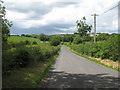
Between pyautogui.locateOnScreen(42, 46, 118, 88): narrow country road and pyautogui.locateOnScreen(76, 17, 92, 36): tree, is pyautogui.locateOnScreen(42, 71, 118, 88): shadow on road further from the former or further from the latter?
pyautogui.locateOnScreen(76, 17, 92, 36): tree

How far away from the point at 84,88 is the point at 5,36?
17.0ft

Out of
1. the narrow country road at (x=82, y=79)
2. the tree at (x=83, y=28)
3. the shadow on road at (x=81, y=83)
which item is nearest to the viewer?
the shadow on road at (x=81, y=83)

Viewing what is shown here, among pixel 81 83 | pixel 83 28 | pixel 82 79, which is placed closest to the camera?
pixel 81 83

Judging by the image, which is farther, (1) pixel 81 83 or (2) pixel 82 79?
(2) pixel 82 79

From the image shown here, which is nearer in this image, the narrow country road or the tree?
the narrow country road

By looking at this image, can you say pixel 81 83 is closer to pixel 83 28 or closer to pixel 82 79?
pixel 82 79

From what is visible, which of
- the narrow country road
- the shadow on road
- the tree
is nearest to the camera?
the shadow on road

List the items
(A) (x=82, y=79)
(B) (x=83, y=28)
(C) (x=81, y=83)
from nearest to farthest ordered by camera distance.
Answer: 1. (C) (x=81, y=83)
2. (A) (x=82, y=79)
3. (B) (x=83, y=28)

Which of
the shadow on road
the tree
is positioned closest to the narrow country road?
the shadow on road

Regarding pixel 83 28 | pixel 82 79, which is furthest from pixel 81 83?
pixel 83 28

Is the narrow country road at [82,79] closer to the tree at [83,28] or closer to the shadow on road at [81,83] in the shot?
the shadow on road at [81,83]

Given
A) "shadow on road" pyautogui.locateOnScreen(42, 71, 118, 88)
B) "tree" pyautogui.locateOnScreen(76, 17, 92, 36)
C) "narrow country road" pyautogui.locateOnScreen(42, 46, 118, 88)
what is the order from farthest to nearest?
"tree" pyautogui.locateOnScreen(76, 17, 92, 36)
"narrow country road" pyautogui.locateOnScreen(42, 46, 118, 88)
"shadow on road" pyautogui.locateOnScreen(42, 71, 118, 88)

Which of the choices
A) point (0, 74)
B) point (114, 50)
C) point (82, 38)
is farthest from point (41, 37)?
point (0, 74)

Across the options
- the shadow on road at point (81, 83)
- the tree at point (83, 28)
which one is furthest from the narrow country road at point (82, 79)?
the tree at point (83, 28)
